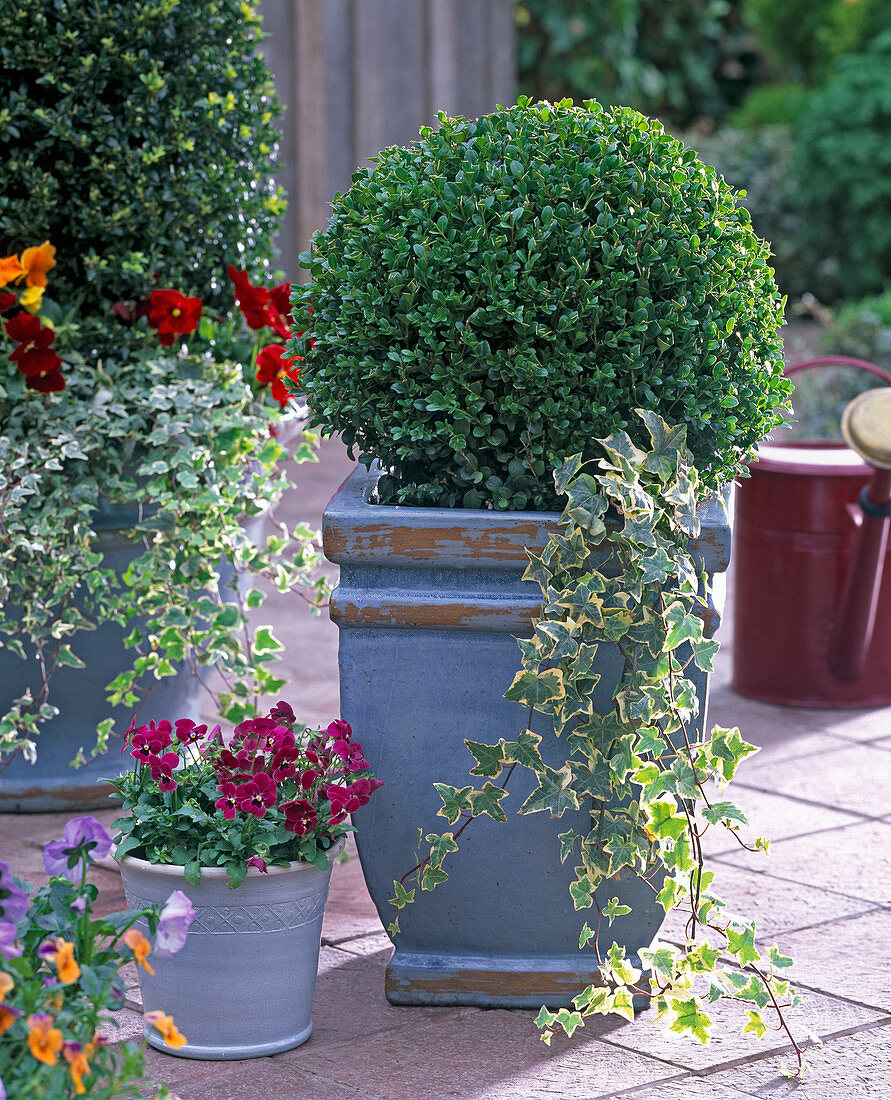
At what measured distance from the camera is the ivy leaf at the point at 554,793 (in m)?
2.15

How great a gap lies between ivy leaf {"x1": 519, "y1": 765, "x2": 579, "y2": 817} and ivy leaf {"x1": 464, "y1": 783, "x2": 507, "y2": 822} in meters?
0.06

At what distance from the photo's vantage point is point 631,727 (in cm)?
218

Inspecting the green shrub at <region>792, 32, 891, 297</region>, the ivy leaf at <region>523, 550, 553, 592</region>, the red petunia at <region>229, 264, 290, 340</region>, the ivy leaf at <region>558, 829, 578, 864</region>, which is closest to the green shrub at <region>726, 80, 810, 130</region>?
the green shrub at <region>792, 32, 891, 297</region>

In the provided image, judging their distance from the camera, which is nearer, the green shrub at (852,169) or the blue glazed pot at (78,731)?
the blue glazed pot at (78,731)

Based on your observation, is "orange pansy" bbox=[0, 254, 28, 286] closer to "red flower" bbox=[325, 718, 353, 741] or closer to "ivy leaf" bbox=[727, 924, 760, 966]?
"red flower" bbox=[325, 718, 353, 741]

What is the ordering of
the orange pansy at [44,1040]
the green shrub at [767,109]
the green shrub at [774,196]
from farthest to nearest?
1. the green shrub at [767,109]
2. the green shrub at [774,196]
3. the orange pansy at [44,1040]

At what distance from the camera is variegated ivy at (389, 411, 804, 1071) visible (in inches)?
83.0

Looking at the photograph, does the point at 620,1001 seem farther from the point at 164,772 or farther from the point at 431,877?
the point at 164,772

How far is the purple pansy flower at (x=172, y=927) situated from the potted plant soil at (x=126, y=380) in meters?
1.17

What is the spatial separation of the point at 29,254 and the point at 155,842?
1.38 metres

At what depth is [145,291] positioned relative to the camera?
340 centimetres

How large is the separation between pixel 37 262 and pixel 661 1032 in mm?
1946

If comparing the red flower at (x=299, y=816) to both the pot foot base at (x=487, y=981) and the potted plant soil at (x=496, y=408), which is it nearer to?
the potted plant soil at (x=496, y=408)

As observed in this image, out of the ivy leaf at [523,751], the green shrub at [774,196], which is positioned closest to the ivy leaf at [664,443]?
the ivy leaf at [523,751]
